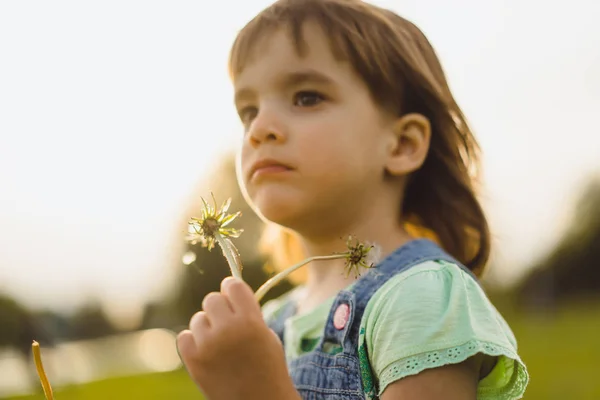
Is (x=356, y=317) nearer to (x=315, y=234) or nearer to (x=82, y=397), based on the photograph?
(x=315, y=234)

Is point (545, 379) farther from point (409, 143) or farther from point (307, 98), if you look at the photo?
point (307, 98)

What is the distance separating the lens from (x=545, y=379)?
8305mm

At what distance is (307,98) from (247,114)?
35cm

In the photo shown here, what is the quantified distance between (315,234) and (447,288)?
1.82ft

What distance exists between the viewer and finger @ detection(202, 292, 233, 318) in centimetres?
178

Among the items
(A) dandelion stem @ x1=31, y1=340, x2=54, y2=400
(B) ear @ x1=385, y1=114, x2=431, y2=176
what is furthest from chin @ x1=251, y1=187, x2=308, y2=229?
(A) dandelion stem @ x1=31, y1=340, x2=54, y2=400

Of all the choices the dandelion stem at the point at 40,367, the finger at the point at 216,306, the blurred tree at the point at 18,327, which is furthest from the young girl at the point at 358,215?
the blurred tree at the point at 18,327

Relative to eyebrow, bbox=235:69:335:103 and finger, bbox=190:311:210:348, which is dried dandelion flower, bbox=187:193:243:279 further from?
eyebrow, bbox=235:69:335:103

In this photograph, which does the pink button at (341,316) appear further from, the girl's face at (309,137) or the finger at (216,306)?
the finger at (216,306)

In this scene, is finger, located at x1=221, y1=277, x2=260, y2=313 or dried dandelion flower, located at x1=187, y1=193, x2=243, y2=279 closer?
finger, located at x1=221, y1=277, x2=260, y2=313

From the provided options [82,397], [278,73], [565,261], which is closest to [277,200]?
[278,73]

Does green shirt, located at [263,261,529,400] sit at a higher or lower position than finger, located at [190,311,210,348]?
lower

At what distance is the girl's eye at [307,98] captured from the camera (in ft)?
8.50

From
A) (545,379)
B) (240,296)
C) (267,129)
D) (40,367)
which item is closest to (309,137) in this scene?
(267,129)
